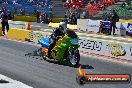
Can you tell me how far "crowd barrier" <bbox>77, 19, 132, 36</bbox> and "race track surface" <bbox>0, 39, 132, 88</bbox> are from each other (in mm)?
14437

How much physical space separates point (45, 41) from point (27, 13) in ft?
123

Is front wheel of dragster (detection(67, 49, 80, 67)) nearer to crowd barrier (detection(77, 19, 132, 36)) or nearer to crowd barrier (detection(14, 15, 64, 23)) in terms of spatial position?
crowd barrier (detection(77, 19, 132, 36))

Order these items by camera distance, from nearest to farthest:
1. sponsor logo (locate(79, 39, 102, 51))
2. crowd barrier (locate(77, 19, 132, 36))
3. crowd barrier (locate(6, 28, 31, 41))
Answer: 1. sponsor logo (locate(79, 39, 102, 51))
2. crowd barrier (locate(6, 28, 31, 41))
3. crowd barrier (locate(77, 19, 132, 36))

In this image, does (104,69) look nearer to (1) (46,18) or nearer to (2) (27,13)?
(1) (46,18)

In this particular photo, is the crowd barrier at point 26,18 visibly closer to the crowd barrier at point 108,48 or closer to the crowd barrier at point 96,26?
the crowd barrier at point 96,26

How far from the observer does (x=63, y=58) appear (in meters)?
15.0

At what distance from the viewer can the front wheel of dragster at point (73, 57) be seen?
47.1 ft

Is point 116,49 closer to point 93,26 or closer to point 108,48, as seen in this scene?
point 108,48

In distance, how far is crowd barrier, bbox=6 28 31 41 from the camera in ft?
84.5

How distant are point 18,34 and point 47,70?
13.4 meters

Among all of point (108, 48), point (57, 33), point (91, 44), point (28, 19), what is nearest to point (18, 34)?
point (91, 44)

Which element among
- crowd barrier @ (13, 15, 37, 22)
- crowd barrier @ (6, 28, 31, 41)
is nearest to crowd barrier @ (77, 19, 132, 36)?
crowd barrier @ (6, 28, 31, 41)

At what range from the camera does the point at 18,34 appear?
26.7 m

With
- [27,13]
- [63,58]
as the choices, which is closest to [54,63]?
[63,58]
